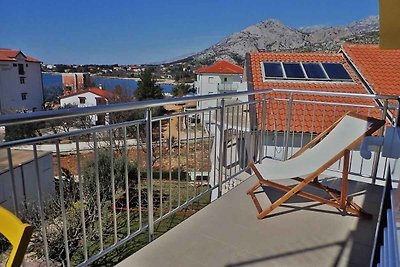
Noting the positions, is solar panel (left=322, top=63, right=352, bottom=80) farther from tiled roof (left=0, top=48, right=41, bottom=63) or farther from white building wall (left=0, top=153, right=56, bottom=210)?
tiled roof (left=0, top=48, right=41, bottom=63)

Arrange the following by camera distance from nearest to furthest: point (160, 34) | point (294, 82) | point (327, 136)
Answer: point (327, 136) → point (294, 82) → point (160, 34)

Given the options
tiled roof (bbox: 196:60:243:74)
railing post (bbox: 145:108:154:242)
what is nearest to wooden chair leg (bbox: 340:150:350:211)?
railing post (bbox: 145:108:154:242)

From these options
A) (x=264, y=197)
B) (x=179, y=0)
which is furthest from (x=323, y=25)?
(x=264, y=197)

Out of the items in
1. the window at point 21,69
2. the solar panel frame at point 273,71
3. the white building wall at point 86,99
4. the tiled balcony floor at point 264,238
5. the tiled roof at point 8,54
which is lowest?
the white building wall at point 86,99

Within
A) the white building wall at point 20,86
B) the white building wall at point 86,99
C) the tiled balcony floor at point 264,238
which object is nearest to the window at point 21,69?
the white building wall at point 20,86

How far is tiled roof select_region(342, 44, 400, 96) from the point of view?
376 inches

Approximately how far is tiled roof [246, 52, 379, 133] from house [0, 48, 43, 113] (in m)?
29.6

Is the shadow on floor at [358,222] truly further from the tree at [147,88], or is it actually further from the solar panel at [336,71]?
the tree at [147,88]

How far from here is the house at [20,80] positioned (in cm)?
3319

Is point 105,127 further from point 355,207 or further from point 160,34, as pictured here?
point 160,34

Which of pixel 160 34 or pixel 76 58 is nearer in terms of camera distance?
pixel 160 34

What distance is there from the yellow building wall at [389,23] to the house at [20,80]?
117 feet

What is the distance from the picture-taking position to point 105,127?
6.58 ft

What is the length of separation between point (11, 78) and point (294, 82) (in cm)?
3457
